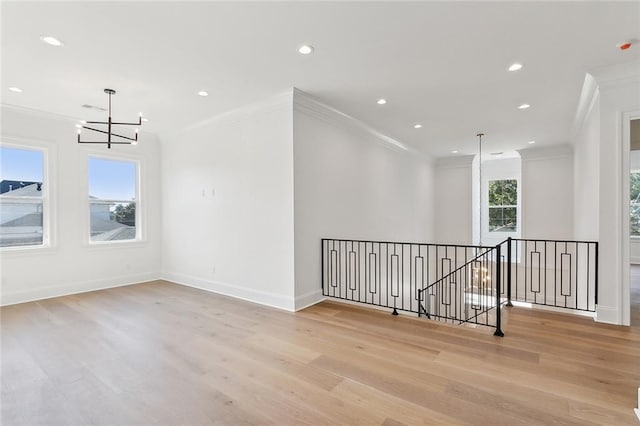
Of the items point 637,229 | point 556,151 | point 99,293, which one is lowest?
point 99,293

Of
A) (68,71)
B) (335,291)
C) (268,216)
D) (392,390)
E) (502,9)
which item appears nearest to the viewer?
(392,390)

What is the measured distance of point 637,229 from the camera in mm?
8117

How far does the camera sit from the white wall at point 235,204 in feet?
14.1

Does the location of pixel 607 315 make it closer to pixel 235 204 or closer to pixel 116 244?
pixel 235 204

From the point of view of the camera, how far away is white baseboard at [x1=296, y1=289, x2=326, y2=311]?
4219 millimetres

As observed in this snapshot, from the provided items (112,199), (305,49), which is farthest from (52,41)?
(112,199)

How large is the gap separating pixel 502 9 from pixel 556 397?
9.85ft

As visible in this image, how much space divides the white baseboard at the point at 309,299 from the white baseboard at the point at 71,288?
3729 mm

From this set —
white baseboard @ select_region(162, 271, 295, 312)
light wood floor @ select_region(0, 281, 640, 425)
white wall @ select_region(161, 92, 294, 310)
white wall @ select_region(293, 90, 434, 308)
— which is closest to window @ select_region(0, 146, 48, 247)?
light wood floor @ select_region(0, 281, 640, 425)

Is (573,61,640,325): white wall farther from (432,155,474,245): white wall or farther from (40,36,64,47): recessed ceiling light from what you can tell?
(40,36,64,47): recessed ceiling light

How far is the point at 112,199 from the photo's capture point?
228 inches

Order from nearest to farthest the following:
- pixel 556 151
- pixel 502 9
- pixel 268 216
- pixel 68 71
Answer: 1. pixel 502 9
2. pixel 68 71
3. pixel 268 216
4. pixel 556 151

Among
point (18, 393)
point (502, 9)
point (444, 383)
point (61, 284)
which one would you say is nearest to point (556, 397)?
point (444, 383)

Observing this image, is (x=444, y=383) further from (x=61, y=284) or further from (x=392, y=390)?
(x=61, y=284)
